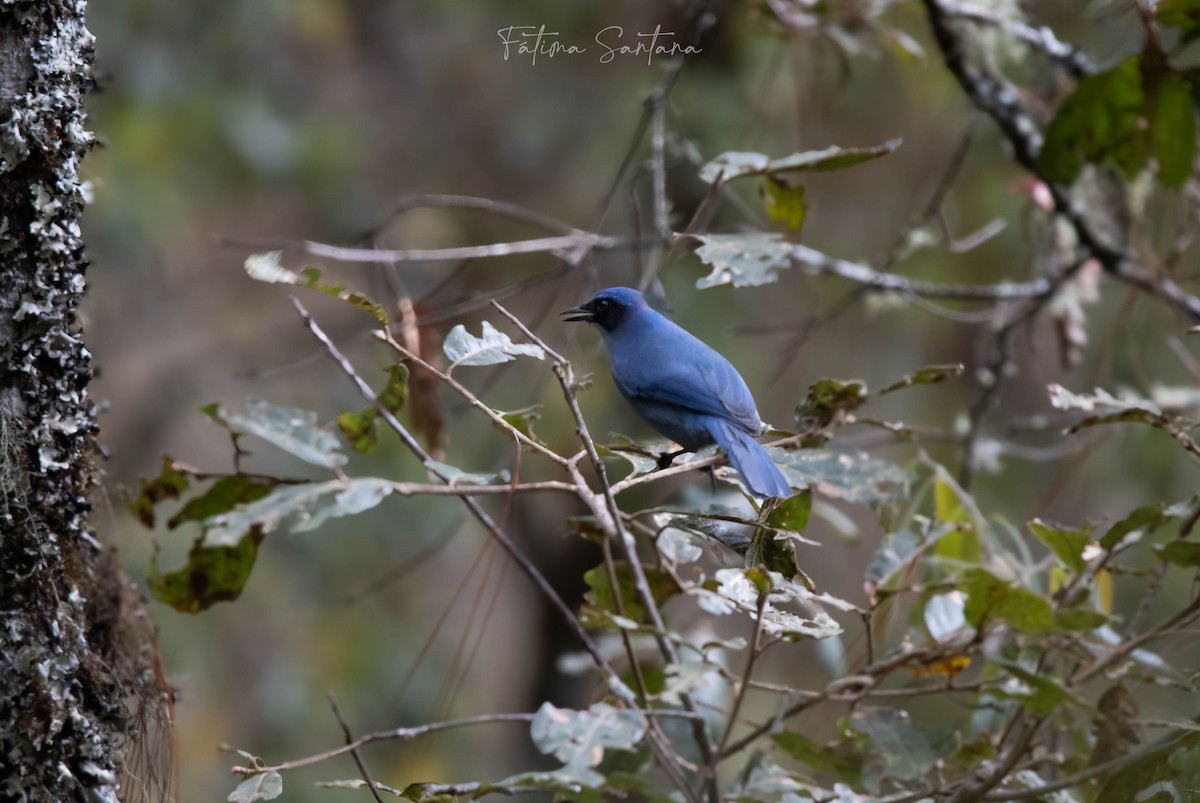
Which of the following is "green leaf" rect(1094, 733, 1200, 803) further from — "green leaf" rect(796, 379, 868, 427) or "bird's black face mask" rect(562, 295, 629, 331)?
"bird's black face mask" rect(562, 295, 629, 331)

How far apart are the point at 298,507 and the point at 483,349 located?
0.32 m

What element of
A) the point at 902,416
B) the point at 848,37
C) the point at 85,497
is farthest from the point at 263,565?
the point at 85,497

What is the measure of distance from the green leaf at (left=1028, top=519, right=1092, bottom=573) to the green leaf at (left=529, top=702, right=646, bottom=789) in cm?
72

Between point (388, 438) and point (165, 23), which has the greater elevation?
point (165, 23)

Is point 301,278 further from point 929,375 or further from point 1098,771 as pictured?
point 1098,771

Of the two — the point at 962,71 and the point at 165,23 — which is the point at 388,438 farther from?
the point at 962,71

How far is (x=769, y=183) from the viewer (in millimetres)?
2055

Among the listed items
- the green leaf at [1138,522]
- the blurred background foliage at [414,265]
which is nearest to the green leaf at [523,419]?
the green leaf at [1138,522]

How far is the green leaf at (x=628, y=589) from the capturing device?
1.90 meters

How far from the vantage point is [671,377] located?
2.18 m

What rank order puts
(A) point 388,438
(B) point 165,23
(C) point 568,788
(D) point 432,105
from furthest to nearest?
(D) point 432,105
(B) point 165,23
(A) point 388,438
(C) point 568,788

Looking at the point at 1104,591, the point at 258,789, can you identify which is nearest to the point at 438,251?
the point at 258,789

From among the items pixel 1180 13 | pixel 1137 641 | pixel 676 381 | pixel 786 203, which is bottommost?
pixel 1137 641

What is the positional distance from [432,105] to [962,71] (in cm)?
524
